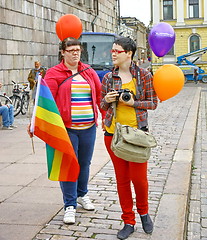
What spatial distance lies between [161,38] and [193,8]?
45.6 meters

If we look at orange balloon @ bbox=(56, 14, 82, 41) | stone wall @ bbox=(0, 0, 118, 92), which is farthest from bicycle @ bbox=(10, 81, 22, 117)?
orange balloon @ bbox=(56, 14, 82, 41)

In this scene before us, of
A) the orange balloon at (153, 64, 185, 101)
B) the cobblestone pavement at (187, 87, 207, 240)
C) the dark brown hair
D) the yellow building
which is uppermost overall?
the yellow building

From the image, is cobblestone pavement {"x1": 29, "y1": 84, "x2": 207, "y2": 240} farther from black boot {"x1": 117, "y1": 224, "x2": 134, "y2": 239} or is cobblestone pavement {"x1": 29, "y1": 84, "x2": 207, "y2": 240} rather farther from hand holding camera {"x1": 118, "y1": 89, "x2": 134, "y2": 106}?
hand holding camera {"x1": 118, "y1": 89, "x2": 134, "y2": 106}

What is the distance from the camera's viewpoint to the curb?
4.15 metres

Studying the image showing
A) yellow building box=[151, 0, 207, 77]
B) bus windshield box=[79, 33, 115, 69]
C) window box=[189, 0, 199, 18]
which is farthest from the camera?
window box=[189, 0, 199, 18]

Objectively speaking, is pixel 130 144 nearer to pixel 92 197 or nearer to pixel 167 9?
pixel 92 197

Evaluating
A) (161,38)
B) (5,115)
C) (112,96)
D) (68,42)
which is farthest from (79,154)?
(5,115)

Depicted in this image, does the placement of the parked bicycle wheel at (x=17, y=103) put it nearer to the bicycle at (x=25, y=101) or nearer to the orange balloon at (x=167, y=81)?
the bicycle at (x=25, y=101)

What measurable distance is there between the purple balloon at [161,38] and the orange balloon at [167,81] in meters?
0.24

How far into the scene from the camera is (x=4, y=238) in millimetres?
3961

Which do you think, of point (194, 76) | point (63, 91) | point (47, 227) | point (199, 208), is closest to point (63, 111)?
point (63, 91)

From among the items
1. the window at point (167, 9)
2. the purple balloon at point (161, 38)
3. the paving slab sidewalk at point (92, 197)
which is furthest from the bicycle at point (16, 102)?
the window at point (167, 9)

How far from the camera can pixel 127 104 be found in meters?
3.81

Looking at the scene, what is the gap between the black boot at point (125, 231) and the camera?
3954 mm
